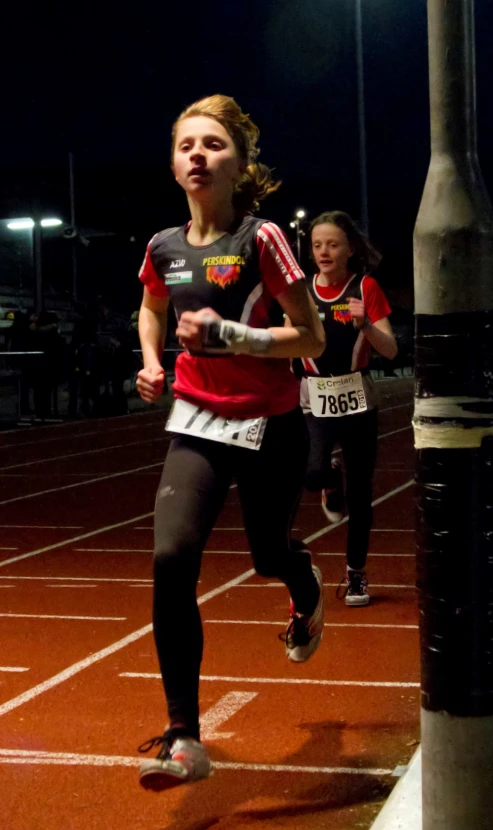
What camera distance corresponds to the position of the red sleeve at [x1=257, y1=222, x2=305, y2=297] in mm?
4180

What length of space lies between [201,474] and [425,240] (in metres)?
1.29

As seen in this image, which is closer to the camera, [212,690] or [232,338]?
[232,338]

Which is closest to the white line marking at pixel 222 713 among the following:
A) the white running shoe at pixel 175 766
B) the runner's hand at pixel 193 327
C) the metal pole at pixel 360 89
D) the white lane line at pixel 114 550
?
the white running shoe at pixel 175 766

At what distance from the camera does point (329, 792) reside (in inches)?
160

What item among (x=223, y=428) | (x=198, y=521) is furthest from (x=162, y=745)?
(x=223, y=428)

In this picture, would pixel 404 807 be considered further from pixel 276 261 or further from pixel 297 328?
pixel 276 261

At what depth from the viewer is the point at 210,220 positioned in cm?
434

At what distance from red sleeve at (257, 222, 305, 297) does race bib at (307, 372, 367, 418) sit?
8.58 ft

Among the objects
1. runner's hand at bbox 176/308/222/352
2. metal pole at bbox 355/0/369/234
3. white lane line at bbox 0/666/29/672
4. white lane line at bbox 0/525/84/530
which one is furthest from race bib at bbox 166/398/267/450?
metal pole at bbox 355/0/369/234

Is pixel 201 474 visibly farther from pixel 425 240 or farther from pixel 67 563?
pixel 67 563

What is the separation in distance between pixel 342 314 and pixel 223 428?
2.78 metres

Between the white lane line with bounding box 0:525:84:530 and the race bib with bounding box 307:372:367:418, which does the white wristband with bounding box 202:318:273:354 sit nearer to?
the race bib with bounding box 307:372:367:418

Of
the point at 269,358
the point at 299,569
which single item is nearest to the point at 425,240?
the point at 269,358

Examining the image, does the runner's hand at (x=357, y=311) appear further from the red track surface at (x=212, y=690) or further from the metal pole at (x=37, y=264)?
the metal pole at (x=37, y=264)
